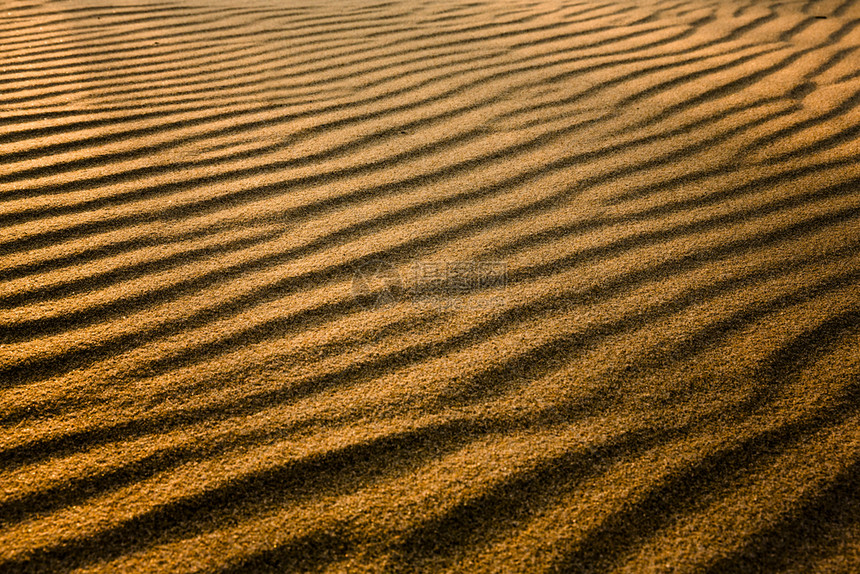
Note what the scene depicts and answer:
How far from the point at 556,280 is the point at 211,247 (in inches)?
40.9

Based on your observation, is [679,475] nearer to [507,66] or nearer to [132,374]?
[132,374]

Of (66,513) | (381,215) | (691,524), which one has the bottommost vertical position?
(691,524)

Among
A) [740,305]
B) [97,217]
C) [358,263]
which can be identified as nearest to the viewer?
[740,305]

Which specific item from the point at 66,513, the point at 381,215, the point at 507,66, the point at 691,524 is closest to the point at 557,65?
the point at 507,66

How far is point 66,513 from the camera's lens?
0.96m

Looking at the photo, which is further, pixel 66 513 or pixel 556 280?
pixel 556 280

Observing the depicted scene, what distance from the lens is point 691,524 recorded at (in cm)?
96

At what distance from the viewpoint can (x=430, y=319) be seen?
1383 millimetres

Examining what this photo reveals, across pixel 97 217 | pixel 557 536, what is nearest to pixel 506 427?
pixel 557 536

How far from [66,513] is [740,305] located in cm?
161

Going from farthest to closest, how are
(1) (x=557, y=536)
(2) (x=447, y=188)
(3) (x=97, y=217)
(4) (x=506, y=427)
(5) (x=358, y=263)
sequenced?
(2) (x=447, y=188), (3) (x=97, y=217), (5) (x=358, y=263), (4) (x=506, y=427), (1) (x=557, y=536)

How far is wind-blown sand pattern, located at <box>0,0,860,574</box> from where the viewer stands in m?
0.96

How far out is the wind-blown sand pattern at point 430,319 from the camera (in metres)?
0.96

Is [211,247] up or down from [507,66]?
down
